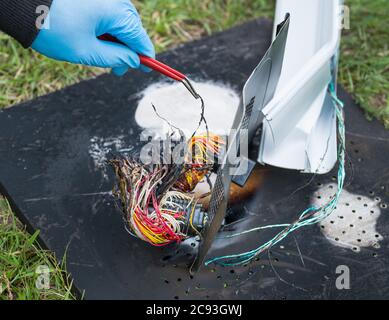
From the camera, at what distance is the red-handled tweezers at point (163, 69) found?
2.07 m

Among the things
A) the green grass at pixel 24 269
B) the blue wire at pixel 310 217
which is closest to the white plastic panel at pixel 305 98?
the blue wire at pixel 310 217

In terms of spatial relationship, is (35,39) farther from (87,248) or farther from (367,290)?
(367,290)

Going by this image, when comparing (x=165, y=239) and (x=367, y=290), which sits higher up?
(x=165, y=239)

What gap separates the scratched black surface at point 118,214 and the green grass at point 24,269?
6cm

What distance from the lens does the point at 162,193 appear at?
204 centimetres

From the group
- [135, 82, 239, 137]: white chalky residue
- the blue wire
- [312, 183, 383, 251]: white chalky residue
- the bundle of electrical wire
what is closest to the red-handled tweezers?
the bundle of electrical wire

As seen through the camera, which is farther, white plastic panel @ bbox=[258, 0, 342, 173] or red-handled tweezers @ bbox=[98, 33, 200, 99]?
white plastic panel @ bbox=[258, 0, 342, 173]

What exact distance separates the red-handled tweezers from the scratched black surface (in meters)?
0.46

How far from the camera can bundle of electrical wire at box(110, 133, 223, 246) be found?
78.3 inches

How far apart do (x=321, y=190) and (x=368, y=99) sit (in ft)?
2.54

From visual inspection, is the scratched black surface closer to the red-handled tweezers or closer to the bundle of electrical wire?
the bundle of electrical wire

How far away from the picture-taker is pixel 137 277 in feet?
6.91

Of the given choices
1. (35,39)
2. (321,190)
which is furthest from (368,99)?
(35,39)

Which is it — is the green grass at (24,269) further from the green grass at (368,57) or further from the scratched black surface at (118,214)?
the green grass at (368,57)
